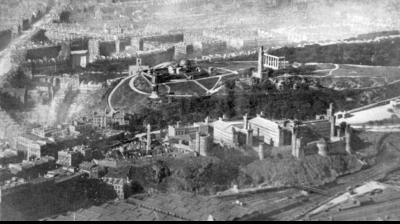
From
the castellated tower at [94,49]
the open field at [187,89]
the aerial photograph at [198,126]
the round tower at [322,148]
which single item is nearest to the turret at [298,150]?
the aerial photograph at [198,126]

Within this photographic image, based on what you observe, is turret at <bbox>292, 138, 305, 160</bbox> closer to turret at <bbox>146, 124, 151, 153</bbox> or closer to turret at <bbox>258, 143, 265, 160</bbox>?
turret at <bbox>258, 143, 265, 160</bbox>

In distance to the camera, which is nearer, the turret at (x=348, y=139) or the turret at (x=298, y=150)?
the turret at (x=298, y=150)

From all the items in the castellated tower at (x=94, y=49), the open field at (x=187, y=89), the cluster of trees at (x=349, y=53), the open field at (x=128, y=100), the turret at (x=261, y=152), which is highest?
the cluster of trees at (x=349, y=53)

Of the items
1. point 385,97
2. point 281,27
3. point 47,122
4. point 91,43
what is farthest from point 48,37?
point 385,97

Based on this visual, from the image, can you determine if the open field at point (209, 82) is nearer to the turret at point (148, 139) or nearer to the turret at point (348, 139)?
the turret at point (148, 139)

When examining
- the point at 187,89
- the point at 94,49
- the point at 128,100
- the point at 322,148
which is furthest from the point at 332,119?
the point at 94,49

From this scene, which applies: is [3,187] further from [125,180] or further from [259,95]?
[259,95]

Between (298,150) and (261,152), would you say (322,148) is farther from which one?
(261,152)

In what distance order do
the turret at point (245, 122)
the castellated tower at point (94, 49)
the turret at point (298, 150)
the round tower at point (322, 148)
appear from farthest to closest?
the castellated tower at point (94, 49) → the turret at point (245, 122) → the round tower at point (322, 148) → the turret at point (298, 150)
